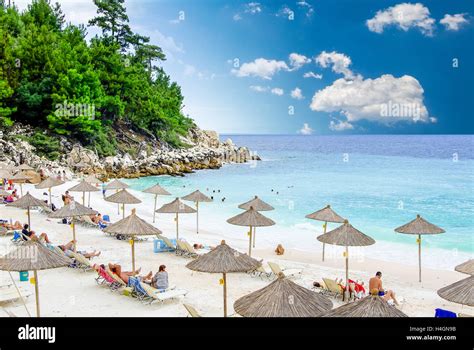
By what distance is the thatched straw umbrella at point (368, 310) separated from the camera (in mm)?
6297

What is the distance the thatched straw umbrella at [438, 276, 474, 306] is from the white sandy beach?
1.82 meters

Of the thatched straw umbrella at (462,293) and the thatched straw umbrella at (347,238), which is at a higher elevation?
the thatched straw umbrella at (347,238)

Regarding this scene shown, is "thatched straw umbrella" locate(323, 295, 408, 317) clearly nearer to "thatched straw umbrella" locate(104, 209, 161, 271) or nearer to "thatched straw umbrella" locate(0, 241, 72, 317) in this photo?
"thatched straw umbrella" locate(0, 241, 72, 317)

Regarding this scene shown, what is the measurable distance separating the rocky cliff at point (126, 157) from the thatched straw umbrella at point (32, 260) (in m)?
25.7

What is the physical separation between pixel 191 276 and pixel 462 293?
6.80 m

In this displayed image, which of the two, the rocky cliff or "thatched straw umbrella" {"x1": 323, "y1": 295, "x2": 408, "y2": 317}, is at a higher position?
the rocky cliff

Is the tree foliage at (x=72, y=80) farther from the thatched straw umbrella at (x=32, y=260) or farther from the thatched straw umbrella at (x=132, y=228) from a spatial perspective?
the thatched straw umbrella at (x=32, y=260)

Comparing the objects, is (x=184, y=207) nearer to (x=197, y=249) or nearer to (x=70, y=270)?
(x=197, y=249)

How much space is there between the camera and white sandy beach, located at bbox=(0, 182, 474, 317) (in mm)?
9383

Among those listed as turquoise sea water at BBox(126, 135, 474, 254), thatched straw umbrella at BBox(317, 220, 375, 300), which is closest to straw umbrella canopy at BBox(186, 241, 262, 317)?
thatched straw umbrella at BBox(317, 220, 375, 300)

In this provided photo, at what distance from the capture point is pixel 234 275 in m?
12.0

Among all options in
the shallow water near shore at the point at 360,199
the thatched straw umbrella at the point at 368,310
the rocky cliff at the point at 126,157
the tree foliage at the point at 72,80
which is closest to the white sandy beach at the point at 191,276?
the shallow water near shore at the point at 360,199
